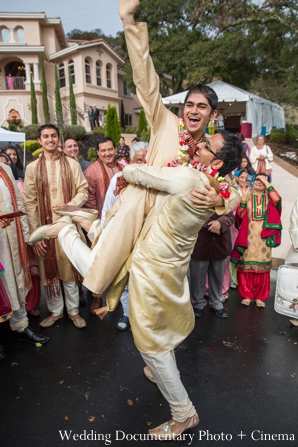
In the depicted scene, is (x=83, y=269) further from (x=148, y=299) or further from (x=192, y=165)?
(x=192, y=165)

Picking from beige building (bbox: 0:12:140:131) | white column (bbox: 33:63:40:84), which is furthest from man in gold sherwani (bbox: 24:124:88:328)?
white column (bbox: 33:63:40:84)

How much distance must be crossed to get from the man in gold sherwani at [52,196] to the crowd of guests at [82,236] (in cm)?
1

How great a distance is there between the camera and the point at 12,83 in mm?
25562

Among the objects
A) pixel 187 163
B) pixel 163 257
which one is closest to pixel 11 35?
pixel 187 163

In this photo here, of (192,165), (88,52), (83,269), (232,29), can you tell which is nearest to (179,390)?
(83,269)

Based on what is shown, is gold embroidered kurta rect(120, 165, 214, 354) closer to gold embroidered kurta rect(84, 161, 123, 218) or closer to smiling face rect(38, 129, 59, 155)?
smiling face rect(38, 129, 59, 155)

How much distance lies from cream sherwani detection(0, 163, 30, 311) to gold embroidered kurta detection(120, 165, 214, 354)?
1.75 meters

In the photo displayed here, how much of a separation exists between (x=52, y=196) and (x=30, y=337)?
1587mm

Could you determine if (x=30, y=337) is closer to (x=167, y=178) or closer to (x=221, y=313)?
(x=221, y=313)

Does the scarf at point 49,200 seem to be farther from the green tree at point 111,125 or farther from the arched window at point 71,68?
the arched window at point 71,68

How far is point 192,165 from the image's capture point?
80.2 inches

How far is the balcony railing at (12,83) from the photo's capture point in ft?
83.7

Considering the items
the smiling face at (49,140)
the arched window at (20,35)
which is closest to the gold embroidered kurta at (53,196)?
the smiling face at (49,140)

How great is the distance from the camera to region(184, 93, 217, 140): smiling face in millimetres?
2383
